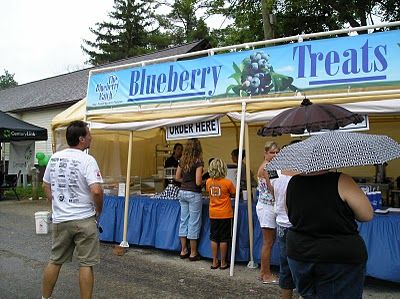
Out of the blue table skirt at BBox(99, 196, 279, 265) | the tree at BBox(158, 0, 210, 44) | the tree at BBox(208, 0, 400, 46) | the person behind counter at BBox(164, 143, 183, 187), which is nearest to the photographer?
the blue table skirt at BBox(99, 196, 279, 265)

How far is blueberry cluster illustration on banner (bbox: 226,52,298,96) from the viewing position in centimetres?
591

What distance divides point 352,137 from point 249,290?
9.96ft

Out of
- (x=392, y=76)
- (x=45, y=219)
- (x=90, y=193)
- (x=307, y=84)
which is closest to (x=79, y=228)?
(x=90, y=193)

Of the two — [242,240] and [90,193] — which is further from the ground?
[90,193]

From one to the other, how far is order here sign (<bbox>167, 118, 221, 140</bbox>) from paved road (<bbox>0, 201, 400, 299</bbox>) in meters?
1.89

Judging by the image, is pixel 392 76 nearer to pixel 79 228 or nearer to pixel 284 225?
pixel 284 225

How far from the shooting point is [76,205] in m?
4.06

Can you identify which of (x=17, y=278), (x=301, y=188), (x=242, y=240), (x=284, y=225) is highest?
(x=301, y=188)

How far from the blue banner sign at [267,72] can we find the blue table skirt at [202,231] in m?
1.67

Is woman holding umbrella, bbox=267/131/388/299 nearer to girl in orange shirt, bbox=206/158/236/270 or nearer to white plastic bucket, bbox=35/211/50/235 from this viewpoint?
girl in orange shirt, bbox=206/158/236/270

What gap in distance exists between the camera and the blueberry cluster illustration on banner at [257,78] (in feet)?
19.4

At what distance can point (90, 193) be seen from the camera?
162 inches

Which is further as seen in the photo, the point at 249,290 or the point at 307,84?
the point at 307,84

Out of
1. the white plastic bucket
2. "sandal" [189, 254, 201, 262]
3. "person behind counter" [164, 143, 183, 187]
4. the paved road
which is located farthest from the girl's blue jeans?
the white plastic bucket
